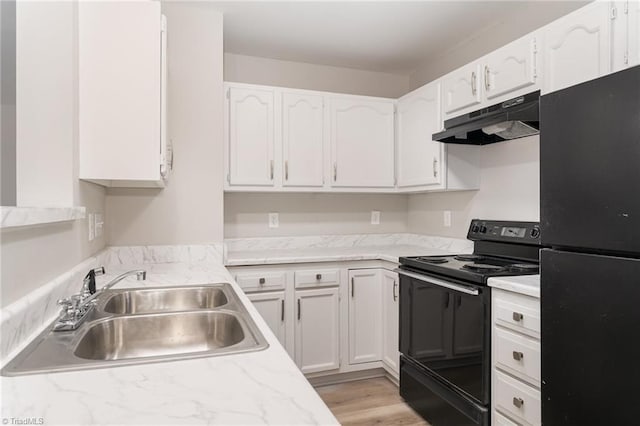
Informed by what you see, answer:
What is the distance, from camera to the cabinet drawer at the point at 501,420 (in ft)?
5.77

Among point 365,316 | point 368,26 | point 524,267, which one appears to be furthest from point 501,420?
point 368,26

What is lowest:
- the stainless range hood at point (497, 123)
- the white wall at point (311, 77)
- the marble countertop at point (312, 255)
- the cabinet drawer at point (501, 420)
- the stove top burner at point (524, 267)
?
the cabinet drawer at point (501, 420)

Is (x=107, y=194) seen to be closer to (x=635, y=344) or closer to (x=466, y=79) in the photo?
(x=466, y=79)

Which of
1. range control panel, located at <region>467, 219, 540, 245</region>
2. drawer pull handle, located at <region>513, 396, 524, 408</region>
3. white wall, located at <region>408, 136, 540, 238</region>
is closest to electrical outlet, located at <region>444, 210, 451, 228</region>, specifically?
white wall, located at <region>408, 136, 540, 238</region>

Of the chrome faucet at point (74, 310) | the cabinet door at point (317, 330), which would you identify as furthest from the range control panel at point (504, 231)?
the chrome faucet at point (74, 310)

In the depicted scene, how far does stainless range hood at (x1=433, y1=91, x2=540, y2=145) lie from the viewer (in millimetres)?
1941

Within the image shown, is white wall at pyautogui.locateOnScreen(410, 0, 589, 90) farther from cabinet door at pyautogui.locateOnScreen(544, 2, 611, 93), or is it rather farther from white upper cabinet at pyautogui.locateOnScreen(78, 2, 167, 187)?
white upper cabinet at pyautogui.locateOnScreen(78, 2, 167, 187)

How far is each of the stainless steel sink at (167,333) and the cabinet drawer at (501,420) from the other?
135 centimetres

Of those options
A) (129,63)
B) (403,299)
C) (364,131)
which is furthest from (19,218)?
(364,131)

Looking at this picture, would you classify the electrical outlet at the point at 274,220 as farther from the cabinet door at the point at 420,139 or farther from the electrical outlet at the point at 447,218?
the electrical outlet at the point at 447,218

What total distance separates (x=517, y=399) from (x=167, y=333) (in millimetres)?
1494

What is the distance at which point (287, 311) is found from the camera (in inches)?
107

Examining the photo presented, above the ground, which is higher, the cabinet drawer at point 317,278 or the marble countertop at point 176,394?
the marble countertop at point 176,394

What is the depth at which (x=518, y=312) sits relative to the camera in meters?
1.70
